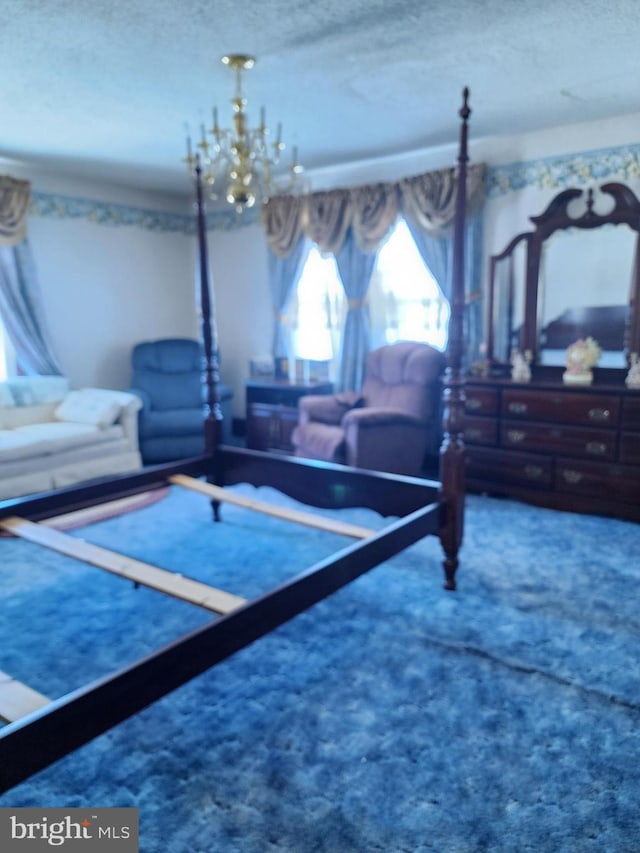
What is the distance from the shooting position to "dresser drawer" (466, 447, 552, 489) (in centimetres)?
379

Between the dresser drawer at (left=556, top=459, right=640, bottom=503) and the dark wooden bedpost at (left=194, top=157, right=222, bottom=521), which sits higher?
the dark wooden bedpost at (left=194, top=157, right=222, bottom=521)

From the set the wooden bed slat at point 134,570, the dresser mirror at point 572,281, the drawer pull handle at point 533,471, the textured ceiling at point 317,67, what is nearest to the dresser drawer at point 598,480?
the drawer pull handle at point 533,471

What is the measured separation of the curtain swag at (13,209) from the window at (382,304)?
2.33m

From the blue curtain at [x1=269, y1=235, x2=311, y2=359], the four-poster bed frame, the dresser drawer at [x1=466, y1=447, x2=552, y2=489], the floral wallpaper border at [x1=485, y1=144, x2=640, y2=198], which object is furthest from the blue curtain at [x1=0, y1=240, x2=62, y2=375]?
the floral wallpaper border at [x1=485, y1=144, x2=640, y2=198]

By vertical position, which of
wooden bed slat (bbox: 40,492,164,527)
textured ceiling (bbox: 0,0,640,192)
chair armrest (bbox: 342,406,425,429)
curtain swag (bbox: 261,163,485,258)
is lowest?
wooden bed slat (bbox: 40,492,164,527)

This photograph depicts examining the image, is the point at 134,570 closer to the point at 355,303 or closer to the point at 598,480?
the point at 598,480

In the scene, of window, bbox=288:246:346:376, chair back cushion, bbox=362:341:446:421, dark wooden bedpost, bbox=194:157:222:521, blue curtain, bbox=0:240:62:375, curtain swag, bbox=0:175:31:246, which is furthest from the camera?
window, bbox=288:246:346:376

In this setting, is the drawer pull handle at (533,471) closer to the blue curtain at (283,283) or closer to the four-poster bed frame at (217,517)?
the four-poster bed frame at (217,517)

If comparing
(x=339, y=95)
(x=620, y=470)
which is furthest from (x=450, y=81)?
(x=620, y=470)

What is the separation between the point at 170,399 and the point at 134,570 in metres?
3.46

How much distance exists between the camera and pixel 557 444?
371 centimetres

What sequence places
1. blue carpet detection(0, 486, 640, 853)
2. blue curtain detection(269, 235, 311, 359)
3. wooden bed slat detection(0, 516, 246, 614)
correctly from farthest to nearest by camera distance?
1. blue curtain detection(269, 235, 311, 359)
2. wooden bed slat detection(0, 516, 246, 614)
3. blue carpet detection(0, 486, 640, 853)

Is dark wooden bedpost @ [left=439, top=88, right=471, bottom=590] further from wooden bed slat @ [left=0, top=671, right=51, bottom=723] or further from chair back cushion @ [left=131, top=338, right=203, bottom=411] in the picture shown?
chair back cushion @ [left=131, top=338, right=203, bottom=411]

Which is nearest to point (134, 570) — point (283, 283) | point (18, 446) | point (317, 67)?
point (18, 446)
